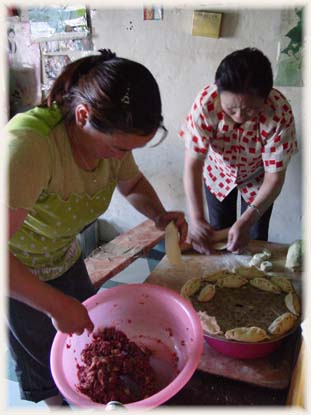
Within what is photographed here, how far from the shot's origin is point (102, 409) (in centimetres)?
67

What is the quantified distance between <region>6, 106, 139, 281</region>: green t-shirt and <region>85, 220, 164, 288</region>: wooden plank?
40cm

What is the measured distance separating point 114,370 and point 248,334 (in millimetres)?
330

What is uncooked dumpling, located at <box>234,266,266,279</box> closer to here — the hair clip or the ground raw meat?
the ground raw meat

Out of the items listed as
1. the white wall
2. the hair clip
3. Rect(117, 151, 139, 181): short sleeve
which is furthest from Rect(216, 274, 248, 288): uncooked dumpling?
the white wall

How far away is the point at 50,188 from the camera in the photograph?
88cm

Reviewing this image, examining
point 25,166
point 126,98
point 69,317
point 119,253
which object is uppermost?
point 126,98

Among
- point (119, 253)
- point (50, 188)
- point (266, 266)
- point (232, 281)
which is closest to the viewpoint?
point (50, 188)

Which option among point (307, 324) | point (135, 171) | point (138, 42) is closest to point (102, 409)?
point (307, 324)

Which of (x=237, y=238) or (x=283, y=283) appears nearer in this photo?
(x=283, y=283)

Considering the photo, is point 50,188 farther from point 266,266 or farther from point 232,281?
point 266,266

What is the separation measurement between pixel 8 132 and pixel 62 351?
1.66 feet

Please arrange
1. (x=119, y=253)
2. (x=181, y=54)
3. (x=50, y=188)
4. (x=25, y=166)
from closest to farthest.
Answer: (x=25, y=166) → (x=50, y=188) → (x=119, y=253) → (x=181, y=54)

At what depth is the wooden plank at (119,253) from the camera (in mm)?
1572

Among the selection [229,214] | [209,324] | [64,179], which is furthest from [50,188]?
[229,214]
